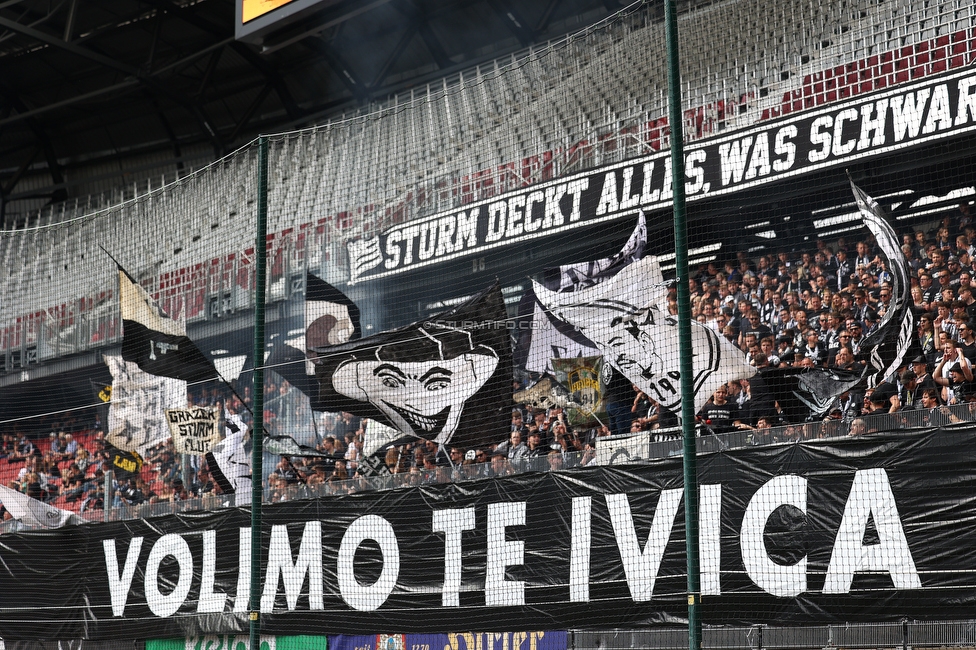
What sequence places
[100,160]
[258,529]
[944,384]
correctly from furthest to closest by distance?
1. [100,160]
2. [258,529]
3. [944,384]

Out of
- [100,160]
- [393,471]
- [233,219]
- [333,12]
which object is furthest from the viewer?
[100,160]

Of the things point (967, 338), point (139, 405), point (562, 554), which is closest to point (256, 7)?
point (139, 405)

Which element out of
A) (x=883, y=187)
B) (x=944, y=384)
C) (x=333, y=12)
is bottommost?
(x=944, y=384)

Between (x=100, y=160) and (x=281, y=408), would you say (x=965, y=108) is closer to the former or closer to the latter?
(x=281, y=408)

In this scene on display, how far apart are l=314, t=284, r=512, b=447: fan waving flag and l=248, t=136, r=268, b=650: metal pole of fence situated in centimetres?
62

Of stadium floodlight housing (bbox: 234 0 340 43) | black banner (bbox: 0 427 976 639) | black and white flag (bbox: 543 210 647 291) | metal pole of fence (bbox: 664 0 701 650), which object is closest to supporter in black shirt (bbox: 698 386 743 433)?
black banner (bbox: 0 427 976 639)

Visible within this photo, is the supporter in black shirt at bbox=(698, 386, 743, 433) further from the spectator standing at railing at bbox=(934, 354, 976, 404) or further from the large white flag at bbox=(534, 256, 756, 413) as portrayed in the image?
the spectator standing at railing at bbox=(934, 354, 976, 404)

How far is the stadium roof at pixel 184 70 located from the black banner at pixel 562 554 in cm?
1157

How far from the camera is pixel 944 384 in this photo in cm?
640

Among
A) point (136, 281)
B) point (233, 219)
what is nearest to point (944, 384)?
point (233, 219)

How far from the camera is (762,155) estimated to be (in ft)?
21.7

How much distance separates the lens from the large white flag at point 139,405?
28.2 ft

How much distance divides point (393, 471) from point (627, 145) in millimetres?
2735

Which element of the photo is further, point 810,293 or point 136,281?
point 136,281
